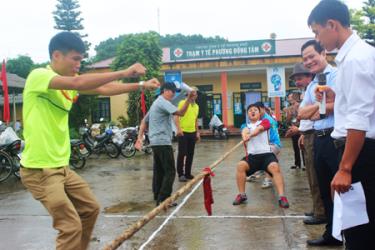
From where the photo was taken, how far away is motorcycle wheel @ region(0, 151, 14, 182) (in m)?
9.71

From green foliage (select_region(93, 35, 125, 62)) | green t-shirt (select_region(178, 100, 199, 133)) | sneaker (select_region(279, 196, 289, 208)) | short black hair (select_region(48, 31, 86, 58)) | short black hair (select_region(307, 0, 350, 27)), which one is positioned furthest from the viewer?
green foliage (select_region(93, 35, 125, 62))

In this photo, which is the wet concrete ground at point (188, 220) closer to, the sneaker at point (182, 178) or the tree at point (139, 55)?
the sneaker at point (182, 178)

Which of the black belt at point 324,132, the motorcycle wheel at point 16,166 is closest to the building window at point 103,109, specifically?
the motorcycle wheel at point 16,166

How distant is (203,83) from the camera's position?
26.5 metres

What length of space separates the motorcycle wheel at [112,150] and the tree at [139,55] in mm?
6876

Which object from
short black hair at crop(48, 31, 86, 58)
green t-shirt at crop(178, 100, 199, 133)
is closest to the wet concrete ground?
green t-shirt at crop(178, 100, 199, 133)

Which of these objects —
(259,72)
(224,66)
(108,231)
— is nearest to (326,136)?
(108,231)

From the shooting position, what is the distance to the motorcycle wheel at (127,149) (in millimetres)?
14125

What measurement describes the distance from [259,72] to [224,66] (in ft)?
10.3

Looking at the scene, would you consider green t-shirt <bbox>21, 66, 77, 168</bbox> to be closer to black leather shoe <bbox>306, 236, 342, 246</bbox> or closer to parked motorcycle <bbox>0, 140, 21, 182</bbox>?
black leather shoe <bbox>306, 236, 342, 246</bbox>

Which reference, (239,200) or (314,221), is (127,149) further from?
→ (314,221)

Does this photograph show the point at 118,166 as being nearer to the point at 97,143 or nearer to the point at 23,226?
the point at 97,143

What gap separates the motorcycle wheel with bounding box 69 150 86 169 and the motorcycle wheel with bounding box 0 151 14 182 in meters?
1.81

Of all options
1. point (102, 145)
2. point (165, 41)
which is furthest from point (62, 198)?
point (165, 41)
